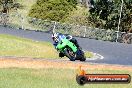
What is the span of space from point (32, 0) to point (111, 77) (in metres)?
91.3

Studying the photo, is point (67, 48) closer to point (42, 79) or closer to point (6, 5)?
point (42, 79)

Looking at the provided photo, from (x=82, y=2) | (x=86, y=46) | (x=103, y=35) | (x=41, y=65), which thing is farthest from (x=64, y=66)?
(x=82, y=2)

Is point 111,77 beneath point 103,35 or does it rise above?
above

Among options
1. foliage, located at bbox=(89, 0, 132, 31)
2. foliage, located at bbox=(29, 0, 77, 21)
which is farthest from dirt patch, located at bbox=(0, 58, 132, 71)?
foliage, located at bbox=(29, 0, 77, 21)

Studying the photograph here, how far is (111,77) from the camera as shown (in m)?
8.89

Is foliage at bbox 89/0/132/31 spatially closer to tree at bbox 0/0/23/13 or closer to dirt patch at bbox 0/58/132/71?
tree at bbox 0/0/23/13

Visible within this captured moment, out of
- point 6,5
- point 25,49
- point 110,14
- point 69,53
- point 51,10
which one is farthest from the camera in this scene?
point 6,5

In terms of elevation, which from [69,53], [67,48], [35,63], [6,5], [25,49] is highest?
[67,48]

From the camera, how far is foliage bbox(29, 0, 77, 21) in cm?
5828

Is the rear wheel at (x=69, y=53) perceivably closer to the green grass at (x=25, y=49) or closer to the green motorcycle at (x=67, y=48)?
the green motorcycle at (x=67, y=48)

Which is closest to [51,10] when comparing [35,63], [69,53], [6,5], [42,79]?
[6,5]

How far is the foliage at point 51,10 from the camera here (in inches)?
2295

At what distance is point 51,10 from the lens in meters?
58.9

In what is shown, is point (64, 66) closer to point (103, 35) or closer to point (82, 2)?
point (103, 35)
